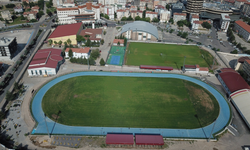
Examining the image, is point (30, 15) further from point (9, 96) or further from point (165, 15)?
point (165, 15)

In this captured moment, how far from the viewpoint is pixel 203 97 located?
38.7 m

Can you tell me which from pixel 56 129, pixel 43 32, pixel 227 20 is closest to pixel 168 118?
pixel 56 129

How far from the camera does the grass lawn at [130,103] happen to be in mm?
32406

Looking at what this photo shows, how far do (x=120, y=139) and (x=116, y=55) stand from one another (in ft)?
104

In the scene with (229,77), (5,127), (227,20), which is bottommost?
(5,127)

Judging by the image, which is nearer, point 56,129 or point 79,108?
point 56,129

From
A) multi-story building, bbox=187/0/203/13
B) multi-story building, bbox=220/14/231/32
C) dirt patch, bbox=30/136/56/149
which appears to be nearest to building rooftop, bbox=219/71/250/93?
dirt patch, bbox=30/136/56/149

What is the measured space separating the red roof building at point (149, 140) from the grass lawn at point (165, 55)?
Result: 83.7ft

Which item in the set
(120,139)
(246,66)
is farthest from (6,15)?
(246,66)

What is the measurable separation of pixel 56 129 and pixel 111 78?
1802cm

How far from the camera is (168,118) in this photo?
33156 mm

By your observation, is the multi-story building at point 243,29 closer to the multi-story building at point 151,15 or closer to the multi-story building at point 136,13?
the multi-story building at point 151,15

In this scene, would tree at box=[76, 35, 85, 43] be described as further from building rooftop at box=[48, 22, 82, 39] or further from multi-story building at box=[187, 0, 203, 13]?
multi-story building at box=[187, 0, 203, 13]

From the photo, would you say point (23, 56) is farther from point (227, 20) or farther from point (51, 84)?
point (227, 20)
